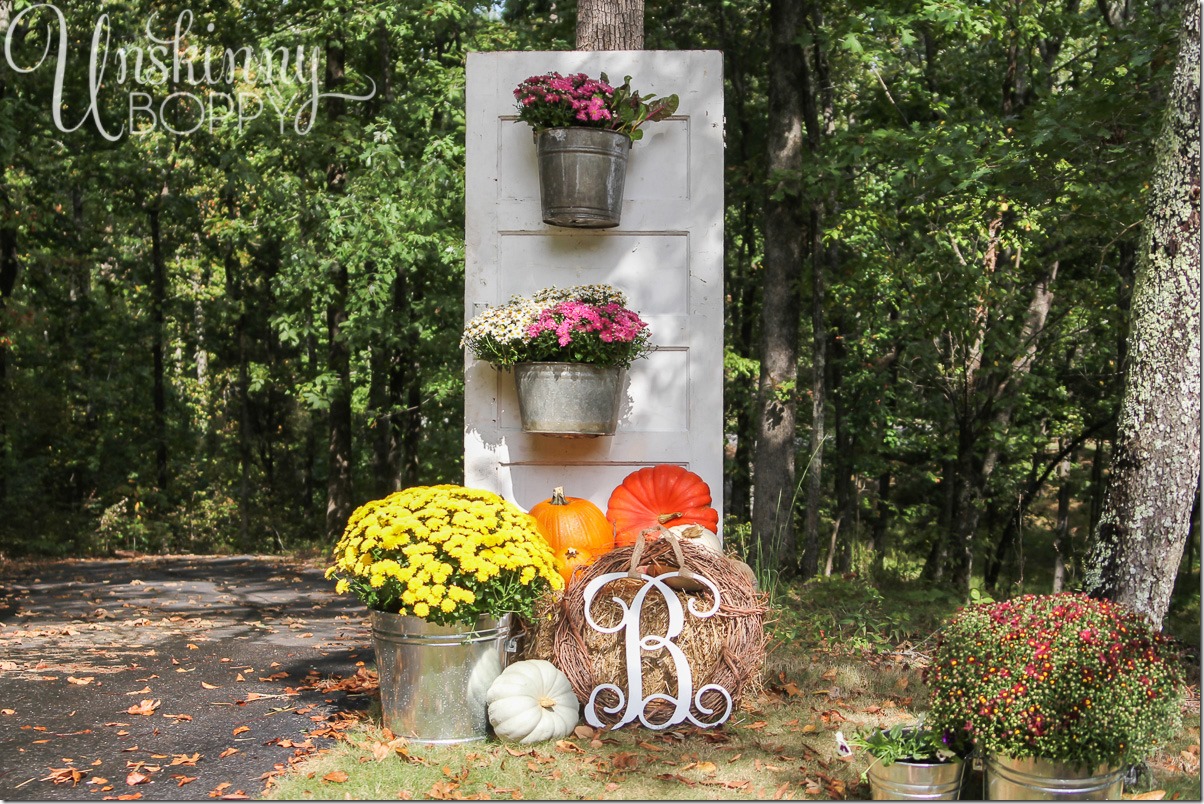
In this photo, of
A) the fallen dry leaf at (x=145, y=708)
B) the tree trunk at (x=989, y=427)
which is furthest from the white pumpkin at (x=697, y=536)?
the tree trunk at (x=989, y=427)

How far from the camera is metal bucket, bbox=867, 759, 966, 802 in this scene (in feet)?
10.6

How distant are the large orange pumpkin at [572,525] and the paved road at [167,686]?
3.66ft

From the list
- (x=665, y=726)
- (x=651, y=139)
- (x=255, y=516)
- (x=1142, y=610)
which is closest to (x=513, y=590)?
(x=665, y=726)

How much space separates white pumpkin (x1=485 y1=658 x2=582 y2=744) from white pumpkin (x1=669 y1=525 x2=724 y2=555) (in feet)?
2.69

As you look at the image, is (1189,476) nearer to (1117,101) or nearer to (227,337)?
(1117,101)

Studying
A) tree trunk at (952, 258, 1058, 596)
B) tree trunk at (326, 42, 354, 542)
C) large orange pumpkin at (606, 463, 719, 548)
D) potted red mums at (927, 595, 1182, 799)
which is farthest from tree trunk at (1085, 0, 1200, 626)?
tree trunk at (326, 42, 354, 542)

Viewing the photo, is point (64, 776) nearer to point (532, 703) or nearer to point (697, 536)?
point (532, 703)

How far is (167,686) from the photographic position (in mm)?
5066

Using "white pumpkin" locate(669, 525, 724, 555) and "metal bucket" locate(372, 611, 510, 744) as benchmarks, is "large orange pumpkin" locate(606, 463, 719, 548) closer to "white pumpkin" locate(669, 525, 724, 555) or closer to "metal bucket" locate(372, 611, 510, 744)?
"white pumpkin" locate(669, 525, 724, 555)

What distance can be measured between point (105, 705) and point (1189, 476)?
14.3 feet

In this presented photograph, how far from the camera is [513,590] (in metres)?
4.18

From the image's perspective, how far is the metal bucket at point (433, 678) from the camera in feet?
13.3

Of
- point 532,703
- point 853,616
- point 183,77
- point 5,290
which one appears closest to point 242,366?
point 5,290

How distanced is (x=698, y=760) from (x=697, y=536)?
110 centimetres
